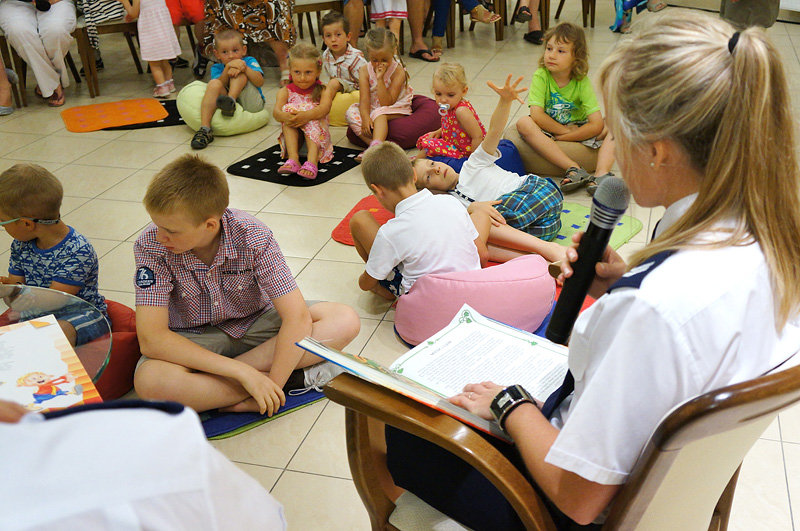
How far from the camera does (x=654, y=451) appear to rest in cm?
79

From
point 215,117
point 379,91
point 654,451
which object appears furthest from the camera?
point 215,117

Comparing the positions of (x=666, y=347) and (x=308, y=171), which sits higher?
(x=666, y=347)

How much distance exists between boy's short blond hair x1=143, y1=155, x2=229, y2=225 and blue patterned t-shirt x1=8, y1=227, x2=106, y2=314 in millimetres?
534

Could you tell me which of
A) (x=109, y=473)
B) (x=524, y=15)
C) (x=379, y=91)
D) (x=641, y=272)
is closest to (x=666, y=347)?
(x=641, y=272)

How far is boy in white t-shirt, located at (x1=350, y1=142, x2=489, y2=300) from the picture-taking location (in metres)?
2.28

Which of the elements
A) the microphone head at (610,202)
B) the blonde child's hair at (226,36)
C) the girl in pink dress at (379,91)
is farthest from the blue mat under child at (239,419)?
the blonde child's hair at (226,36)

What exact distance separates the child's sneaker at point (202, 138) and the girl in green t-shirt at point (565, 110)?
6.07ft

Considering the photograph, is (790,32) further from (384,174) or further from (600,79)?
(600,79)

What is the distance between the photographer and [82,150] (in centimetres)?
421

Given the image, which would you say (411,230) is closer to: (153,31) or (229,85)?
(229,85)

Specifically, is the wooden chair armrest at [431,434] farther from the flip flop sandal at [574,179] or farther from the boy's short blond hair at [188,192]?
the flip flop sandal at [574,179]

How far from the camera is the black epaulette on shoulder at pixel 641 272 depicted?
2.72ft

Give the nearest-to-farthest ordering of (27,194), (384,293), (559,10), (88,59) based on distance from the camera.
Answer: (27,194)
(384,293)
(88,59)
(559,10)

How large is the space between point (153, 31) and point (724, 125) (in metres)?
4.94
